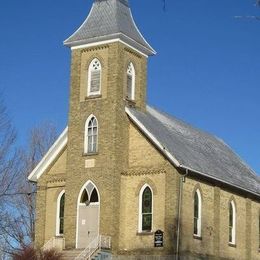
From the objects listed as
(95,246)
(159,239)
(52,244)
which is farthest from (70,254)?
(159,239)

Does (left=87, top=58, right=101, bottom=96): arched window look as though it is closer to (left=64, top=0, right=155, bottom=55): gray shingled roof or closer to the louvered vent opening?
(left=64, top=0, right=155, bottom=55): gray shingled roof

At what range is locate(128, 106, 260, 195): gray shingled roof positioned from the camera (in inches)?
1492

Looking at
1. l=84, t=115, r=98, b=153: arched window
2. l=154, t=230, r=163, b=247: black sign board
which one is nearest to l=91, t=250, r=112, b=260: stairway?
l=154, t=230, r=163, b=247: black sign board

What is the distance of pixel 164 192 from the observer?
3653cm

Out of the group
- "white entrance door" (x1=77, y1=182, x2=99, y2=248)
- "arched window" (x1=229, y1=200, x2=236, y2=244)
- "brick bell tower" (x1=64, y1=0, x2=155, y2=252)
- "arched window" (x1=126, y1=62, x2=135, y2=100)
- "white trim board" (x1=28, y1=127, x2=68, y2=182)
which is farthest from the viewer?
"arched window" (x1=229, y1=200, x2=236, y2=244)

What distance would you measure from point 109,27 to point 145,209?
9505 mm

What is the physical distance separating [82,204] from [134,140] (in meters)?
4.17

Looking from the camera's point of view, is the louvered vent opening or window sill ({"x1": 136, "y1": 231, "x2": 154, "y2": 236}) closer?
window sill ({"x1": 136, "y1": 231, "x2": 154, "y2": 236})

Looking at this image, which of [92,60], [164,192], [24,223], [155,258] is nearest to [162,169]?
[164,192]

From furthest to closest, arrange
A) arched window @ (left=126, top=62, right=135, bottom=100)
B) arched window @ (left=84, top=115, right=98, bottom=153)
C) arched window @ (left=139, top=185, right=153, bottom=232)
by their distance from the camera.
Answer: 1. arched window @ (left=126, top=62, right=135, bottom=100)
2. arched window @ (left=84, top=115, right=98, bottom=153)
3. arched window @ (left=139, top=185, right=153, bottom=232)

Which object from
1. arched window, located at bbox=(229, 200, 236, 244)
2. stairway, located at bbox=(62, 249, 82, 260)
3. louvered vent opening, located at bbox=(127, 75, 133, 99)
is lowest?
stairway, located at bbox=(62, 249, 82, 260)

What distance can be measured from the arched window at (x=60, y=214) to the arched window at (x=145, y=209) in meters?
5.17

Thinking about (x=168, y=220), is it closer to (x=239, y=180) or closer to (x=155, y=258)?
(x=155, y=258)

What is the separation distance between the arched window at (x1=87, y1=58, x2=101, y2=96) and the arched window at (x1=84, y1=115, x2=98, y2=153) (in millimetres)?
1342
